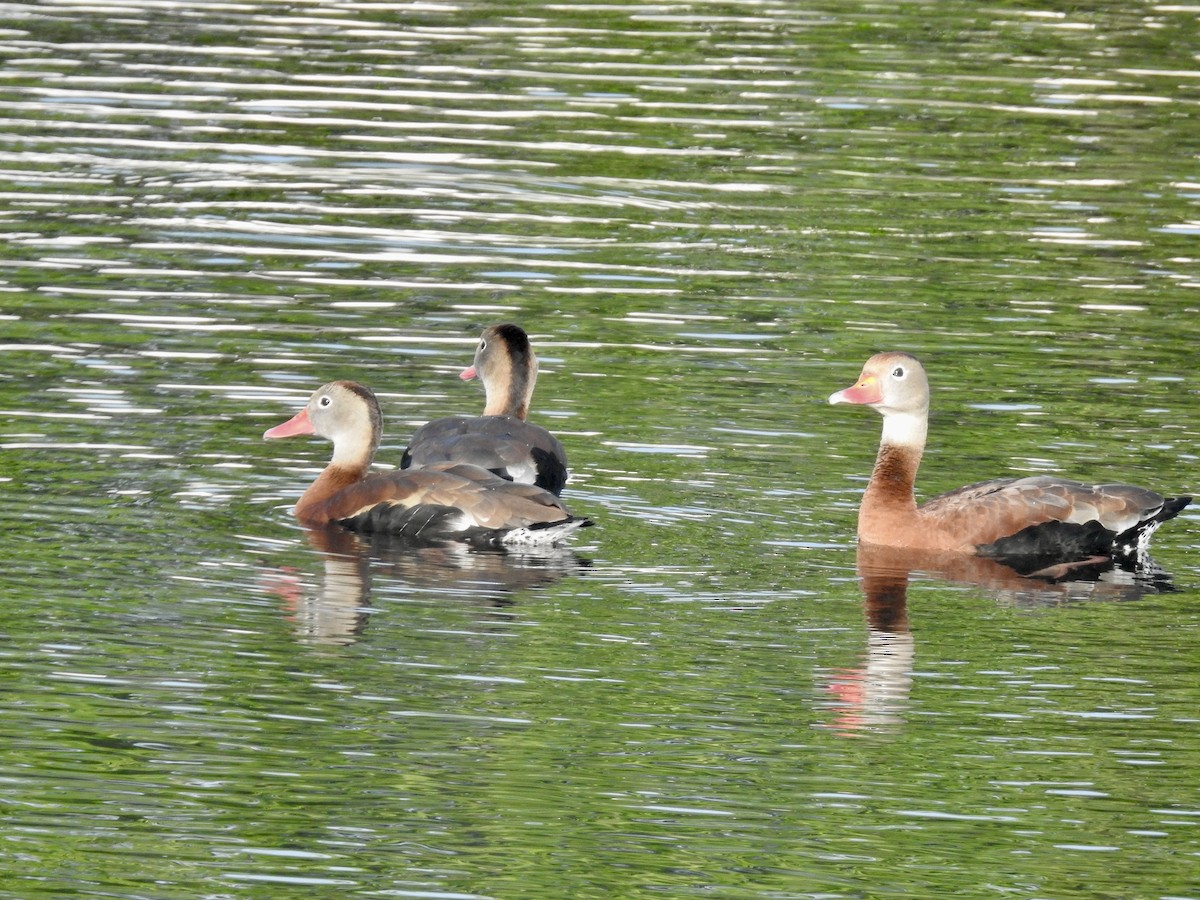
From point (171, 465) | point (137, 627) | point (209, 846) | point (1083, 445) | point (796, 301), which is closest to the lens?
point (209, 846)

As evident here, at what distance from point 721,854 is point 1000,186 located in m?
15.7

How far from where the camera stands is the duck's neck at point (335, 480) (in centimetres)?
1405

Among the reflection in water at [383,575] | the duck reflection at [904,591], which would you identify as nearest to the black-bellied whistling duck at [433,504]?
the reflection in water at [383,575]

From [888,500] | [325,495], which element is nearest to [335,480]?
[325,495]

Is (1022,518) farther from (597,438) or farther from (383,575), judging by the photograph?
Result: (383,575)

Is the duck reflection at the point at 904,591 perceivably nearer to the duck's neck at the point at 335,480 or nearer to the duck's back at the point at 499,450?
the duck's back at the point at 499,450

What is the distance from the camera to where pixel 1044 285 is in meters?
20.2

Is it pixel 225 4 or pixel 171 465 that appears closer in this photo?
pixel 171 465

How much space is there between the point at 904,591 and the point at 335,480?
141 inches

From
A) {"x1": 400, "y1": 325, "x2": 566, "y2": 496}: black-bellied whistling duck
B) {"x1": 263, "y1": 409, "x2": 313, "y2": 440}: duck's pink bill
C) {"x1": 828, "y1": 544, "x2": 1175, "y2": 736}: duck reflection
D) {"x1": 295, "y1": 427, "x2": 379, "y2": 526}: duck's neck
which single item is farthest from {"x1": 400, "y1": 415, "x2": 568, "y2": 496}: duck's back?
{"x1": 828, "y1": 544, "x2": 1175, "y2": 736}: duck reflection

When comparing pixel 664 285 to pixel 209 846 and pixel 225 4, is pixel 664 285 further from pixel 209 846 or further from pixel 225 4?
pixel 225 4

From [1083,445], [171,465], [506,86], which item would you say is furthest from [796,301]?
[506,86]

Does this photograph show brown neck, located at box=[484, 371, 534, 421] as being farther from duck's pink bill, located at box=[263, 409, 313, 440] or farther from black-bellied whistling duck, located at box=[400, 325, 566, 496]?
duck's pink bill, located at box=[263, 409, 313, 440]

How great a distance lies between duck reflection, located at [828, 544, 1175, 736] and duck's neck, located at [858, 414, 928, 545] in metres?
0.13
